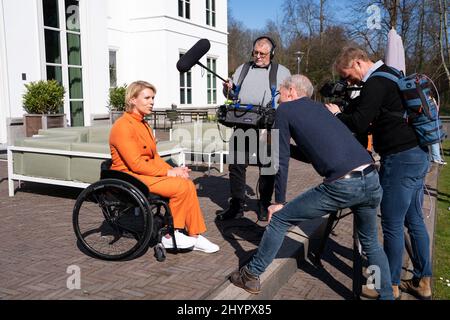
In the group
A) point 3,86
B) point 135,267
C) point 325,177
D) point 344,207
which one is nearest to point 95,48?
point 3,86

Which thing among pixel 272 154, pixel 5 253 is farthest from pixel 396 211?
pixel 5 253

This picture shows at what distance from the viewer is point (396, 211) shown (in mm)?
3016

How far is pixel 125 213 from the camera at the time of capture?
366cm

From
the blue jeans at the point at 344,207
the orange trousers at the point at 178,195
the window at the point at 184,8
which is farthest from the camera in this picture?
the window at the point at 184,8

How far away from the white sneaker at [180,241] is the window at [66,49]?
10.5 meters

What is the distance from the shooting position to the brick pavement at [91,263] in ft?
10.4

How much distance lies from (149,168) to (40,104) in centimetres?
903

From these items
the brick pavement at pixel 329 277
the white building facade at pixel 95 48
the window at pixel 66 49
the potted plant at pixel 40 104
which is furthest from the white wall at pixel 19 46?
the brick pavement at pixel 329 277

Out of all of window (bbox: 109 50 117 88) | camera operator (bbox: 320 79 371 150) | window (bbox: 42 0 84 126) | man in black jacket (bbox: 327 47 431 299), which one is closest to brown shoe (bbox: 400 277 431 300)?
man in black jacket (bbox: 327 47 431 299)

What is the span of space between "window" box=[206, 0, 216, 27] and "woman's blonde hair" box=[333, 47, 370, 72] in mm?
20599

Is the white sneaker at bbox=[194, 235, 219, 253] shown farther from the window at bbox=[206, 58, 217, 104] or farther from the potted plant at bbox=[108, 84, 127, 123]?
the window at bbox=[206, 58, 217, 104]

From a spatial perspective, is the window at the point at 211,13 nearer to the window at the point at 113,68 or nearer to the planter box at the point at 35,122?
the window at the point at 113,68

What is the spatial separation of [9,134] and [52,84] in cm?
177

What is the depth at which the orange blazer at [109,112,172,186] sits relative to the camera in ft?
12.0
